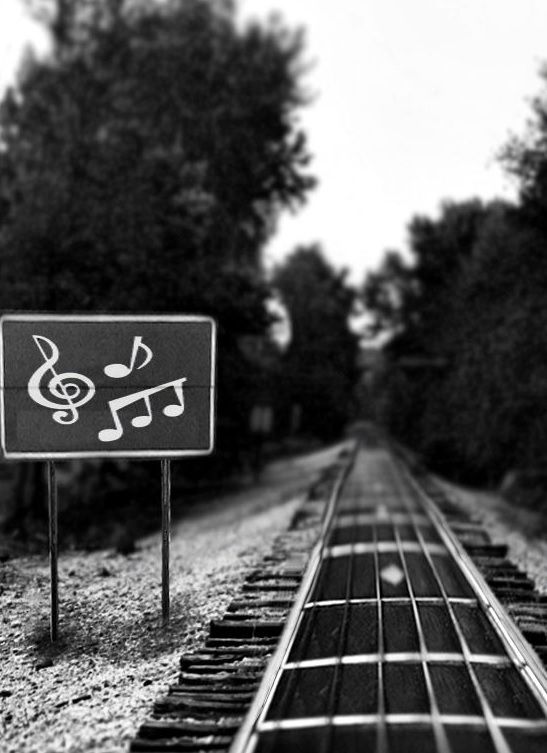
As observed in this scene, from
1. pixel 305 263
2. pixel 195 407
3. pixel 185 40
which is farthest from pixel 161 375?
pixel 305 263

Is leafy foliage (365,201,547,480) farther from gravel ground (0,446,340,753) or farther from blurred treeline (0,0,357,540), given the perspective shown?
gravel ground (0,446,340,753)

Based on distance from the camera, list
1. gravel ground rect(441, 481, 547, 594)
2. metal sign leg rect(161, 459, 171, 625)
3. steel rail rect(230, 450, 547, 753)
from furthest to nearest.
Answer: gravel ground rect(441, 481, 547, 594) → metal sign leg rect(161, 459, 171, 625) → steel rail rect(230, 450, 547, 753)

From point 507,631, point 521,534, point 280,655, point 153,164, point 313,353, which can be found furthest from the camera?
point 313,353

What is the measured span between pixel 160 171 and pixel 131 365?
15003 mm

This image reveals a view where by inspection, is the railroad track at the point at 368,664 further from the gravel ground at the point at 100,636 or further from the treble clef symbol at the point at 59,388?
the treble clef symbol at the point at 59,388

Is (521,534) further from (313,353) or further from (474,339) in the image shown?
(313,353)

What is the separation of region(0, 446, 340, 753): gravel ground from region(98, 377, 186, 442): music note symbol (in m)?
2.35

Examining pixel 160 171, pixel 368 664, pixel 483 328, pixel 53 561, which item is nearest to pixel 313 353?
pixel 483 328

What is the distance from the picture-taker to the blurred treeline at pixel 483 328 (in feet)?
87.9

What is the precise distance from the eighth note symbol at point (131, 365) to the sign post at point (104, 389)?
0.5 inches

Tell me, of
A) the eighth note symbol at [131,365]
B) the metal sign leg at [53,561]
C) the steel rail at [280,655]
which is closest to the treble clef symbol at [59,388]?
the eighth note symbol at [131,365]

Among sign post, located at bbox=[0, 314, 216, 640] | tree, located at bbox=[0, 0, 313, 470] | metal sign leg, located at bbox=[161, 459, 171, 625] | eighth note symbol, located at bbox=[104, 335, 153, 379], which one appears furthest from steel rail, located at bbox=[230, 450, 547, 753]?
tree, located at bbox=[0, 0, 313, 470]

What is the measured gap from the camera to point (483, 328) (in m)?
37.0

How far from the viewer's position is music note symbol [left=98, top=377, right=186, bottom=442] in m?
9.75
